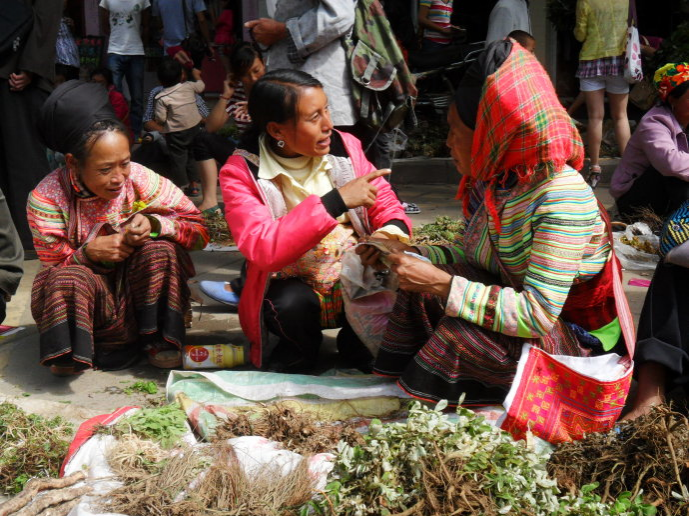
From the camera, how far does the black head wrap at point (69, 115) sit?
→ 350 cm

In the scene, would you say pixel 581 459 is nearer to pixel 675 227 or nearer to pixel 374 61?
pixel 675 227

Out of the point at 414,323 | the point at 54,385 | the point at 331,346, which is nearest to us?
the point at 414,323

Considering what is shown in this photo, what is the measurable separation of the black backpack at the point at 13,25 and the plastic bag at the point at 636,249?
4.08 meters

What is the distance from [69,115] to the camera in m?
3.50

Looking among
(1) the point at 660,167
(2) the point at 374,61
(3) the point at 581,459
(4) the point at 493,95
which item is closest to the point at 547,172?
(4) the point at 493,95

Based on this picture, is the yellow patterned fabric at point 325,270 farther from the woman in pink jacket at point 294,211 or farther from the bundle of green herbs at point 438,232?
the bundle of green herbs at point 438,232

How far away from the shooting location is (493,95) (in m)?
2.65

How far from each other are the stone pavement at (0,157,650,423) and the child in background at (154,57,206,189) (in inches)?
109

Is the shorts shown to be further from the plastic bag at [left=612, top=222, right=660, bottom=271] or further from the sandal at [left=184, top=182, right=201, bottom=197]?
the sandal at [left=184, top=182, right=201, bottom=197]

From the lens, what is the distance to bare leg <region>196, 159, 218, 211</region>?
679cm

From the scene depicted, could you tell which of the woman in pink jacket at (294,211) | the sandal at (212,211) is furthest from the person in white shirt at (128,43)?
the woman in pink jacket at (294,211)

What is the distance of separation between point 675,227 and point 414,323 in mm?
996

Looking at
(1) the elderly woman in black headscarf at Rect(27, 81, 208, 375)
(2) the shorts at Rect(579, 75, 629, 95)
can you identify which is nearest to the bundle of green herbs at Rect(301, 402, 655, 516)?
(1) the elderly woman in black headscarf at Rect(27, 81, 208, 375)

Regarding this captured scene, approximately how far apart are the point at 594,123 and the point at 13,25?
503cm
